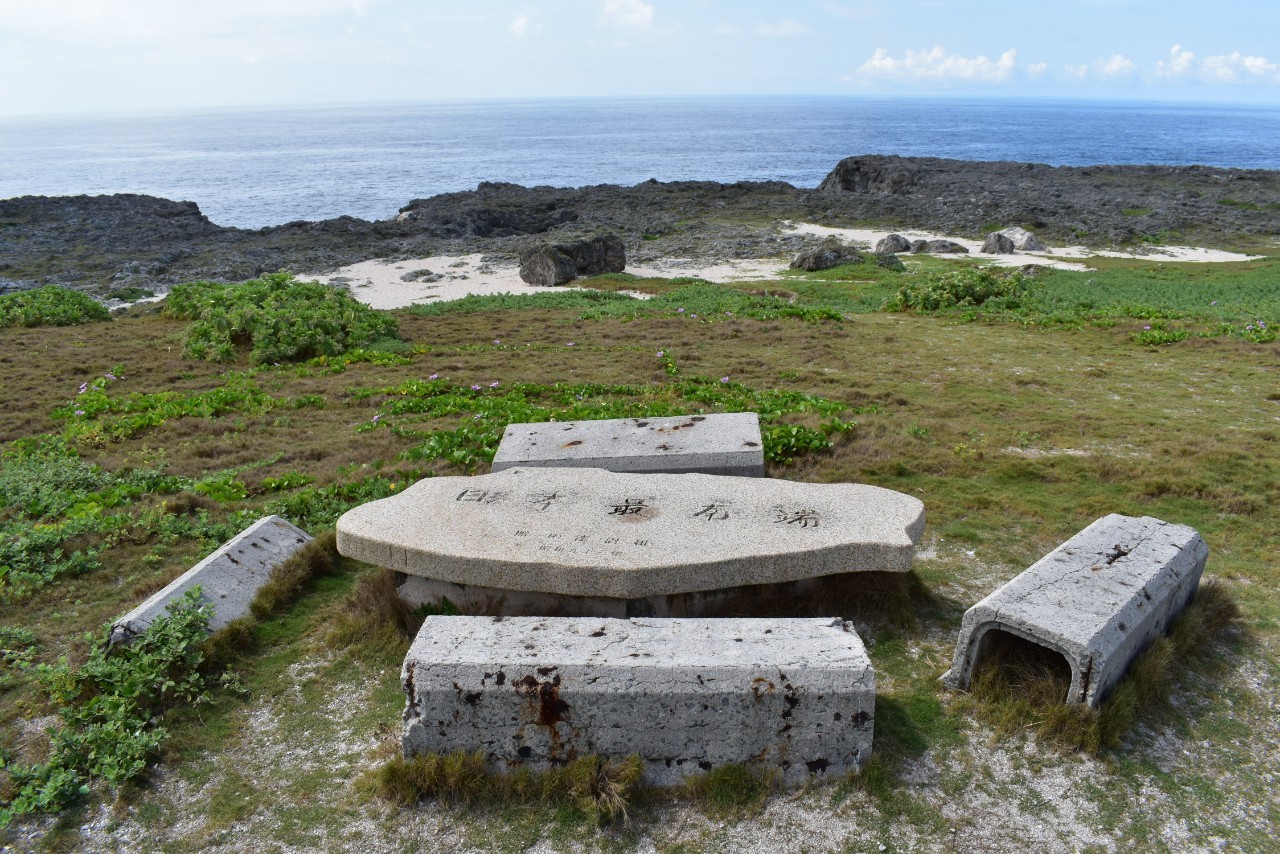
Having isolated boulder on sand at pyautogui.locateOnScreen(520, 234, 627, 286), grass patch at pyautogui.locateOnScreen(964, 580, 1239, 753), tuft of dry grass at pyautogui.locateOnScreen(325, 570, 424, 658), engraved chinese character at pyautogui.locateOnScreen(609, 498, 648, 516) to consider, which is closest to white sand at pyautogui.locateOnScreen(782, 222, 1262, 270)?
isolated boulder on sand at pyautogui.locateOnScreen(520, 234, 627, 286)

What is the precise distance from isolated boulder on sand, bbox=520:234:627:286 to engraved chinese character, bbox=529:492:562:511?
65.0 feet

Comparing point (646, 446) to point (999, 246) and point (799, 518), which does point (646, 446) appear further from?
point (999, 246)

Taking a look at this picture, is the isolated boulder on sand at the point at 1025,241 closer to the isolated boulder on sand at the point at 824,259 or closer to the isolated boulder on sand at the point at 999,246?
the isolated boulder on sand at the point at 999,246

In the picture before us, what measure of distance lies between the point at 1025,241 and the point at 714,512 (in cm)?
2927

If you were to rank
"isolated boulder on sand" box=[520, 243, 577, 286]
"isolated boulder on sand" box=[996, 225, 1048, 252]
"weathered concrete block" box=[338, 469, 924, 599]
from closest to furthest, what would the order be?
"weathered concrete block" box=[338, 469, 924, 599]
"isolated boulder on sand" box=[520, 243, 577, 286]
"isolated boulder on sand" box=[996, 225, 1048, 252]

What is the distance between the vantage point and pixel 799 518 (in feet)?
18.5

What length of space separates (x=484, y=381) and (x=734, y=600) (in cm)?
764

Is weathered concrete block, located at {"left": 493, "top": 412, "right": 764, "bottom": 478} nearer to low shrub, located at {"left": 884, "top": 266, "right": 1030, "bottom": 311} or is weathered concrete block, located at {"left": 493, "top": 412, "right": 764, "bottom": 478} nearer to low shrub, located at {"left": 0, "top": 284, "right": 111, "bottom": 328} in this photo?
low shrub, located at {"left": 884, "top": 266, "right": 1030, "bottom": 311}

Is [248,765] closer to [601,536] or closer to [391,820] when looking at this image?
[391,820]

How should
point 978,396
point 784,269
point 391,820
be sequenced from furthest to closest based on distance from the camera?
point 784,269 → point 978,396 → point 391,820

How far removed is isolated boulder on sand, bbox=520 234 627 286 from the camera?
25.3 m

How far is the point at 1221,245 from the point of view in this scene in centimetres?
3152

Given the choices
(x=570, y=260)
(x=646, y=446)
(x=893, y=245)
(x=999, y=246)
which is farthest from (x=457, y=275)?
(x=646, y=446)

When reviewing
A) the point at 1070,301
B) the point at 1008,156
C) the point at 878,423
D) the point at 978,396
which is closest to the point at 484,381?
the point at 878,423
